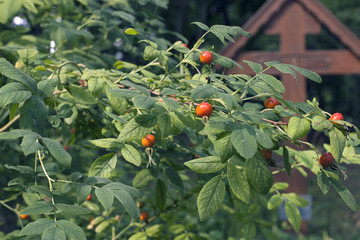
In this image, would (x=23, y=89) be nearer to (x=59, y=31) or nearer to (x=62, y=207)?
(x=62, y=207)

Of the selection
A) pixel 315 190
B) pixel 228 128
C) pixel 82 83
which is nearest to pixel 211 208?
pixel 228 128

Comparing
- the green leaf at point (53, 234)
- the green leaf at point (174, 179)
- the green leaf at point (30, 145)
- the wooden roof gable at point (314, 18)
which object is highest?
the green leaf at point (30, 145)

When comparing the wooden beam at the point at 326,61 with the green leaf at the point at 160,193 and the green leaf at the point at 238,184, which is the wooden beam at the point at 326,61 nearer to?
the green leaf at the point at 160,193

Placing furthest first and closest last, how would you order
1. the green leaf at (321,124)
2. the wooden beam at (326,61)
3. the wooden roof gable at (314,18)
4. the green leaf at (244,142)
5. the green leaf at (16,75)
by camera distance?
1. the wooden beam at (326,61)
2. the wooden roof gable at (314,18)
3. the green leaf at (16,75)
4. the green leaf at (321,124)
5. the green leaf at (244,142)

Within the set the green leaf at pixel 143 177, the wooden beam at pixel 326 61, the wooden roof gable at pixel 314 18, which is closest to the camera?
the green leaf at pixel 143 177

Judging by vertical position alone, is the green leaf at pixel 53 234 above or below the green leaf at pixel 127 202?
below

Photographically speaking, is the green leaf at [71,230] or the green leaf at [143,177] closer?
the green leaf at [71,230]

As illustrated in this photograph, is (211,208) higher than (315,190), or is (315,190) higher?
(211,208)

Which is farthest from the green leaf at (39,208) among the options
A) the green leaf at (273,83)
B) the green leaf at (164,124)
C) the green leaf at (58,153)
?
the green leaf at (273,83)

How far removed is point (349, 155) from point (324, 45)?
1790 cm

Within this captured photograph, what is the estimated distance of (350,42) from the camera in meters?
7.05

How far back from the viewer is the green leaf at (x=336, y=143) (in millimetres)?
1165

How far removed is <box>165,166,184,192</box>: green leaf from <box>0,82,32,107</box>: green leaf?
0.64 m

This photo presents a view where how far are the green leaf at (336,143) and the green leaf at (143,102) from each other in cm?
48
